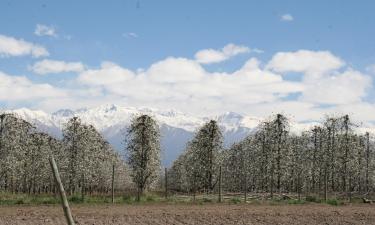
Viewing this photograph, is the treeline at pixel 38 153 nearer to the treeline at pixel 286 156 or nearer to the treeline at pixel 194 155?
the treeline at pixel 194 155

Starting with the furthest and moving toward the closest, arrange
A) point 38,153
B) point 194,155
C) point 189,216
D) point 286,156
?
point 38,153 < point 194,155 < point 286,156 < point 189,216

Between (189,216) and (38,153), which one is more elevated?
(38,153)

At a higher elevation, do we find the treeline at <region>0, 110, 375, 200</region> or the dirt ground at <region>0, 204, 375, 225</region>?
the treeline at <region>0, 110, 375, 200</region>

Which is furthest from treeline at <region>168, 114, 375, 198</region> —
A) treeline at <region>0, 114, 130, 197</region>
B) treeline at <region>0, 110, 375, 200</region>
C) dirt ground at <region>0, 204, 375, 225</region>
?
dirt ground at <region>0, 204, 375, 225</region>

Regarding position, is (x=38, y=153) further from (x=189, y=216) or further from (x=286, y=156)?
(x=189, y=216)

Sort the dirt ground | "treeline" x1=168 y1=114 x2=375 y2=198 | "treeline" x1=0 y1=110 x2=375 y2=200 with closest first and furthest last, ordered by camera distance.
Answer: the dirt ground < "treeline" x1=0 y1=110 x2=375 y2=200 < "treeline" x1=168 y1=114 x2=375 y2=198

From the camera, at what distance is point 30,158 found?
81.6m

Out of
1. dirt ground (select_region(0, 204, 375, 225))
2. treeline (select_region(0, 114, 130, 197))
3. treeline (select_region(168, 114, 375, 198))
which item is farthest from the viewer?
treeline (select_region(168, 114, 375, 198))

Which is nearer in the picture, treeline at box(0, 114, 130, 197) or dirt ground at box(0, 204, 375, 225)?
dirt ground at box(0, 204, 375, 225)

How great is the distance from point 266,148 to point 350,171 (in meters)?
18.1

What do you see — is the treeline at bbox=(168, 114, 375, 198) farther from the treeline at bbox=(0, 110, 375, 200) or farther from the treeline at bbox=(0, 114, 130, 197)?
the treeline at bbox=(0, 114, 130, 197)

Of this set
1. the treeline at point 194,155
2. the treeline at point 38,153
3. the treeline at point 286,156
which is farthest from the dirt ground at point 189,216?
the treeline at point 38,153

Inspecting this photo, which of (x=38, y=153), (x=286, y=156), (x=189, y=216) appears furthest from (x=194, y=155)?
(x=189, y=216)

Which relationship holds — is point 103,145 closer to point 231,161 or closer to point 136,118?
point 231,161
